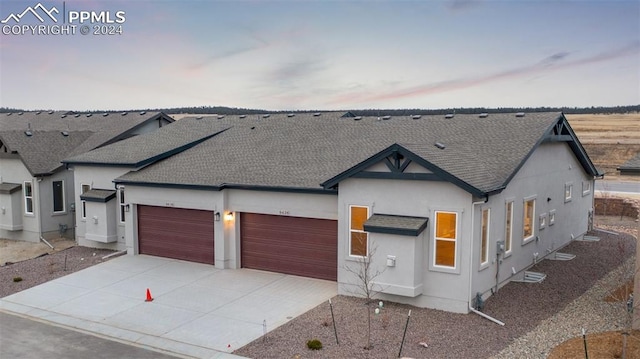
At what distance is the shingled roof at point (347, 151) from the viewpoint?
49.8 ft

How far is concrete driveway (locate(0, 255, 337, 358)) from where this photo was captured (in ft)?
41.6

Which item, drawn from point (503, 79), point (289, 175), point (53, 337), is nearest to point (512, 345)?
point (289, 175)

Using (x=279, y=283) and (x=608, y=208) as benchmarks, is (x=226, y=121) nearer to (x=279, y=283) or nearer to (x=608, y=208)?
(x=279, y=283)

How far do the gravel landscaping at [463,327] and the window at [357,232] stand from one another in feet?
4.80

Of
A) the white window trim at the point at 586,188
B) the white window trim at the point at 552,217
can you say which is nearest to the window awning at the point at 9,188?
the white window trim at the point at 552,217

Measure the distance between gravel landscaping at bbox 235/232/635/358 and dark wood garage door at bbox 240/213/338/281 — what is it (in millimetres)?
2162

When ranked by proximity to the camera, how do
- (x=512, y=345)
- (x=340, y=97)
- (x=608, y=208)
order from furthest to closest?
1. (x=340, y=97)
2. (x=608, y=208)
3. (x=512, y=345)

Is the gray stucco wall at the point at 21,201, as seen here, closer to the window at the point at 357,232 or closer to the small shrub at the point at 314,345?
the window at the point at 357,232

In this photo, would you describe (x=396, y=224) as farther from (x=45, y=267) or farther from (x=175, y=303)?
(x=45, y=267)

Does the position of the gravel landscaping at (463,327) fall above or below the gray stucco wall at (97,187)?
below

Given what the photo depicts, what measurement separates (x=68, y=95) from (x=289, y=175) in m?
31.7

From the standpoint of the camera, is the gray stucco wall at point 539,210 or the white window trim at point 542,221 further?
the white window trim at point 542,221

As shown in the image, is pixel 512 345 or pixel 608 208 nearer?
pixel 512 345

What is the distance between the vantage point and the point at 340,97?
165 ft
